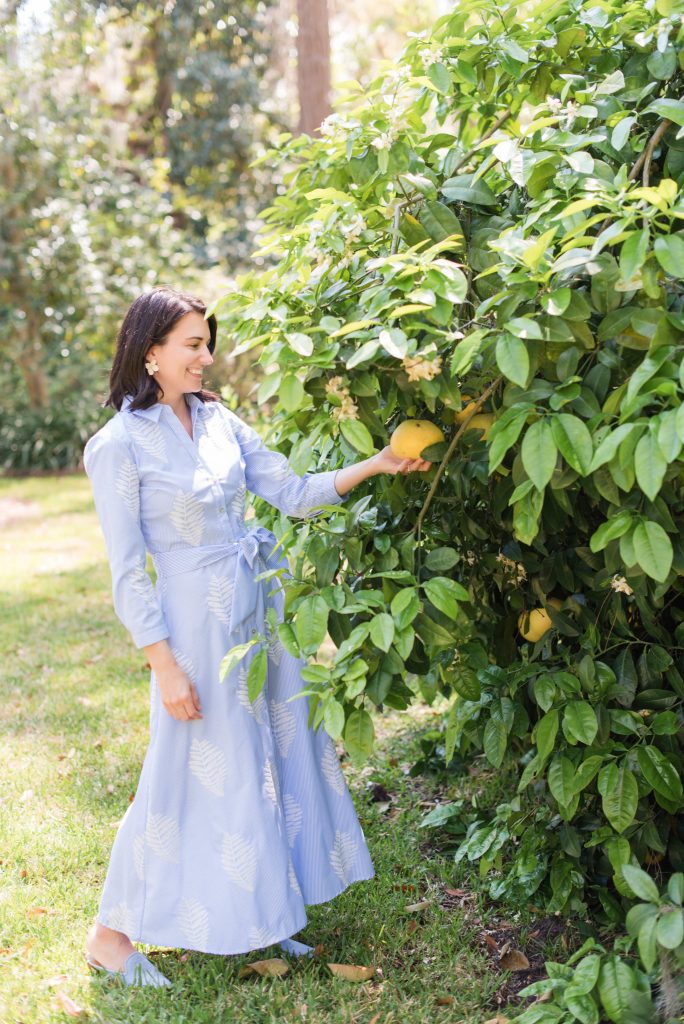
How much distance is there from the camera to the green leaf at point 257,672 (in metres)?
2.21

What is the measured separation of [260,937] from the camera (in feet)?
7.91

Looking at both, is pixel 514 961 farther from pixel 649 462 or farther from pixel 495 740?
pixel 649 462

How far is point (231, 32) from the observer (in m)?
15.1

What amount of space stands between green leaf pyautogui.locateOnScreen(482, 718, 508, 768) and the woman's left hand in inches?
28.9

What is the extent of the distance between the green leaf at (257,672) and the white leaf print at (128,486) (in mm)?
475

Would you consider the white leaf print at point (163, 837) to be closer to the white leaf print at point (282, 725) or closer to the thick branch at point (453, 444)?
the white leaf print at point (282, 725)

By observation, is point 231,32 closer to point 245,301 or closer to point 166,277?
point 166,277

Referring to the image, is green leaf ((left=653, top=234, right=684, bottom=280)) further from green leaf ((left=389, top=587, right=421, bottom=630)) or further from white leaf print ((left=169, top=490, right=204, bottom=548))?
white leaf print ((left=169, top=490, right=204, bottom=548))

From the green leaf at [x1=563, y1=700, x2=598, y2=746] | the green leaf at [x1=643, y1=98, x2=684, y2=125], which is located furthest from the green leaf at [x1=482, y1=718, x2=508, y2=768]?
the green leaf at [x1=643, y1=98, x2=684, y2=125]

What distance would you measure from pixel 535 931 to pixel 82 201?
1102cm

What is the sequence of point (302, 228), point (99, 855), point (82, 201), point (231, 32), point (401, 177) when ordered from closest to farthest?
point (401, 177)
point (302, 228)
point (99, 855)
point (82, 201)
point (231, 32)

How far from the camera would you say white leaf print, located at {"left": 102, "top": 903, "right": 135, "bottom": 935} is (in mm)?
2475

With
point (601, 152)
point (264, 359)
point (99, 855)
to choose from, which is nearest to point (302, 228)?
point (264, 359)

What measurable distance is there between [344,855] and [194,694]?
0.60 m
